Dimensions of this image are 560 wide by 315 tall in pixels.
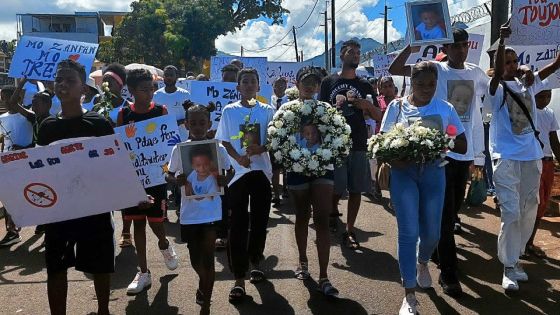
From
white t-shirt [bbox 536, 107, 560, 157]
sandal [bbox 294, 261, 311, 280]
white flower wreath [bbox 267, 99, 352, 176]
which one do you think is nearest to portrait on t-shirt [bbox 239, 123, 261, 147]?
white flower wreath [bbox 267, 99, 352, 176]

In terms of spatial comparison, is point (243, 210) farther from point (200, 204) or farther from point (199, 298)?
point (199, 298)

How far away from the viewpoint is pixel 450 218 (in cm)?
486

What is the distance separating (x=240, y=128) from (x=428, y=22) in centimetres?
234

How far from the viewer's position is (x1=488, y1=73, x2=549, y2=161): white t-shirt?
488cm

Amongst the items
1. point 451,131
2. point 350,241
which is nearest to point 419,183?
point 451,131

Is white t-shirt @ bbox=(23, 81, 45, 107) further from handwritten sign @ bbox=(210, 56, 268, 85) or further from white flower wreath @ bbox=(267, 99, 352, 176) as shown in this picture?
white flower wreath @ bbox=(267, 99, 352, 176)

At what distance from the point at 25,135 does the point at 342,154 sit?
4.39 metres

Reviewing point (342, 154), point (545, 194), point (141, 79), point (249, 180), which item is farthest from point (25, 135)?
point (545, 194)

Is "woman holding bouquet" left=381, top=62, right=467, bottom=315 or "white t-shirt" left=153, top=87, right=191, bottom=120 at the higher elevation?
→ "white t-shirt" left=153, top=87, right=191, bottom=120

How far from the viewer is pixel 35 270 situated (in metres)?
5.69

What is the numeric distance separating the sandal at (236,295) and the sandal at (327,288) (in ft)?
2.27

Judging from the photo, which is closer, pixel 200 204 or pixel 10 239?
pixel 200 204

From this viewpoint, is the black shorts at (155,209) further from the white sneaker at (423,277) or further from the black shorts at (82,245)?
the white sneaker at (423,277)

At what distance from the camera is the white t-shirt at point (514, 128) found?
16.0 ft
